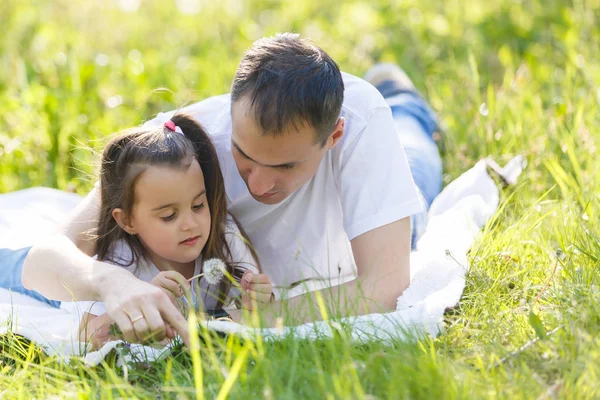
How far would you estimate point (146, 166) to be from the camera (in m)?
2.62

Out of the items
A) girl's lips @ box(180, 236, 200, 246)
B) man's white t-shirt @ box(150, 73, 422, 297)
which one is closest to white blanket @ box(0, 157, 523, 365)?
man's white t-shirt @ box(150, 73, 422, 297)

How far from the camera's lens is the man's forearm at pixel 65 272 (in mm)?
2332

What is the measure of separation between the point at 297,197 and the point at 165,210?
56 centimetres

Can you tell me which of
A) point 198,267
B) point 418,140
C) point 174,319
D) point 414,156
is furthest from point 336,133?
point 418,140

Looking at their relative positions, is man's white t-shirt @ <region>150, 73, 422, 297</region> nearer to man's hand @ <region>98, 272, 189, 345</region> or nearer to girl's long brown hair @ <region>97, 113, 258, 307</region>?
girl's long brown hair @ <region>97, 113, 258, 307</region>

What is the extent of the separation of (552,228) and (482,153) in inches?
38.1

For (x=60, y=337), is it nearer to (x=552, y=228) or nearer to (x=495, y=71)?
(x=552, y=228)

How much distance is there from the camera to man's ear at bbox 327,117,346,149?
257cm

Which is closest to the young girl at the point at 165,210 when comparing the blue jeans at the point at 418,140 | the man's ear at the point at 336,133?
the man's ear at the point at 336,133

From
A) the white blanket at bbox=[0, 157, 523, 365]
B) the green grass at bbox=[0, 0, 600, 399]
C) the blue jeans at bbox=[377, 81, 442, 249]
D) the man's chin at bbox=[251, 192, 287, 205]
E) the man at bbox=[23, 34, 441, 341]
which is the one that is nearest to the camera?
the green grass at bbox=[0, 0, 600, 399]

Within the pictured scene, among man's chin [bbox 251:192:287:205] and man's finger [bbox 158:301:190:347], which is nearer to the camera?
man's finger [bbox 158:301:190:347]

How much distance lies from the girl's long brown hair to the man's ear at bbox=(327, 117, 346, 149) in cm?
42

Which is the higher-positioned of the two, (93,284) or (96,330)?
(93,284)

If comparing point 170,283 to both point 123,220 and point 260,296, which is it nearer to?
point 260,296
